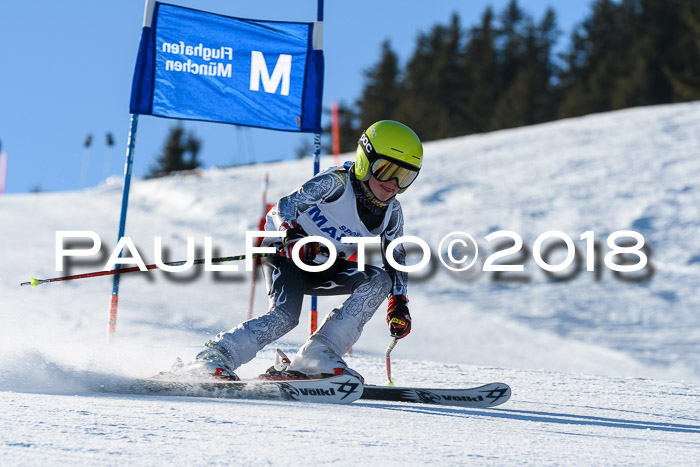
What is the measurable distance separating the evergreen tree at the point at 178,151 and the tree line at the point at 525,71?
8175 mm

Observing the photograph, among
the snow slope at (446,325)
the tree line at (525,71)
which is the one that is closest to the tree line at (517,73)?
the tree line at (525,71)

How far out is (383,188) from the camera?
428cm

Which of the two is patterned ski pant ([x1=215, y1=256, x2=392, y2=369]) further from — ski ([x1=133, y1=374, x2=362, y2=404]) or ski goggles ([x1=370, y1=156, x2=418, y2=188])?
ski goggles ([x1=370, y1=156, x2=418, y2=188])

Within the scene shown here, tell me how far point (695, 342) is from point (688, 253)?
3.05m

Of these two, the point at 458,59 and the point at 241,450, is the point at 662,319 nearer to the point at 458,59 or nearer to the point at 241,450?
the point at 241,450

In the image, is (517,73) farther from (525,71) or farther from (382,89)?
(382,89)

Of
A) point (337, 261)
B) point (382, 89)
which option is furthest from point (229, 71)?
point (382, 89)

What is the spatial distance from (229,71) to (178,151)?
1746 inches

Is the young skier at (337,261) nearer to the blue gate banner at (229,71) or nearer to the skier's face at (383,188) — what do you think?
the skier's face at (383,188)

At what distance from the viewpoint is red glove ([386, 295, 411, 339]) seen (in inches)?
166

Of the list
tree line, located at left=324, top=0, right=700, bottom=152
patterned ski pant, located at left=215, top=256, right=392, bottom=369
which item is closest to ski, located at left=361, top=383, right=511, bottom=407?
patterned ski pant, located at left=215, top=256, right=392, bottom=369

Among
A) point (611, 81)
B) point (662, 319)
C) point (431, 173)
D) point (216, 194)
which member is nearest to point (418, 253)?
point (662, 319)

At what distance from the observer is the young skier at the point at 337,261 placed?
12.8ft

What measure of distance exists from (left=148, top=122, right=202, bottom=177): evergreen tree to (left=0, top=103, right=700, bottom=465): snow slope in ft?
93.1
